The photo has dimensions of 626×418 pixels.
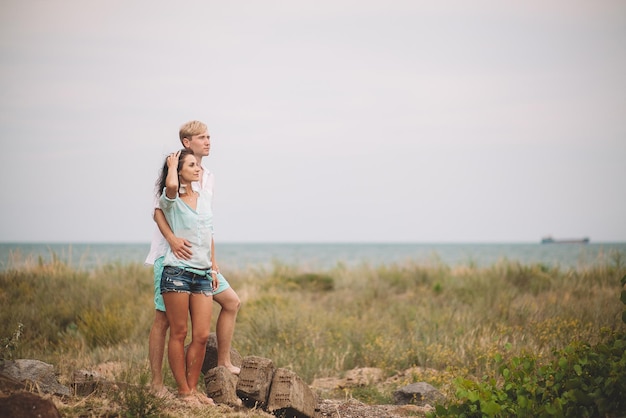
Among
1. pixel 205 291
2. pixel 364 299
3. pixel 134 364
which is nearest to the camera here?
pixel 205 291

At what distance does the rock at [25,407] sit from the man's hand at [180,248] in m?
1.61

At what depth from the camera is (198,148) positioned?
5602mm

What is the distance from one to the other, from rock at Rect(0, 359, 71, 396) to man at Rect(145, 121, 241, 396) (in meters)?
0.78

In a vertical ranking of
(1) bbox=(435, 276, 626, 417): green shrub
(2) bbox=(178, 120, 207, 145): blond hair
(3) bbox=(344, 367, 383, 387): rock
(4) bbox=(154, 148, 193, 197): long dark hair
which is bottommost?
(3) bbox=(344, 367, 383, 387): rock

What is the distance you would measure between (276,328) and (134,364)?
2175 mm

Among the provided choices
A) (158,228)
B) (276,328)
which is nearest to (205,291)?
(158,228)

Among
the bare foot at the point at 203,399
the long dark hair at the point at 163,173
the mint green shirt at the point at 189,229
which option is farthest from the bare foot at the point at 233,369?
the long dark hair at the point at 163,173

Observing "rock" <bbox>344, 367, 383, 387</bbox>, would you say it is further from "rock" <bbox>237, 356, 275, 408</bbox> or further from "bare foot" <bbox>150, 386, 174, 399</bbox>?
"bare foot" <bbox>150, 386, 174, 399</bbox>

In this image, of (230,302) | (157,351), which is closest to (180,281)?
(230,302)

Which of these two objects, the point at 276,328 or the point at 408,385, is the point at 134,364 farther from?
the point at 408,385

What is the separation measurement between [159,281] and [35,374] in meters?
1.31

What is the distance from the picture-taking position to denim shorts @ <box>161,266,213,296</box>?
525cm

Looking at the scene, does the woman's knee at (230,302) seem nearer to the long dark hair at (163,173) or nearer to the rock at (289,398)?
the rock at (289,398)

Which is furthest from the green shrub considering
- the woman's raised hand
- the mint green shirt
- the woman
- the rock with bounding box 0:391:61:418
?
the woman's raised hand
